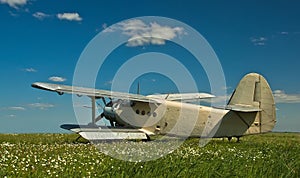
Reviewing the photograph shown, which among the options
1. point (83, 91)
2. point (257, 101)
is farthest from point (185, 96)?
point (83, 91)

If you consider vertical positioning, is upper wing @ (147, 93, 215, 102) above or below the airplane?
above

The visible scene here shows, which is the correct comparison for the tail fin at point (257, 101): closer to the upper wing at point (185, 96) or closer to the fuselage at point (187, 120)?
the fuselage at point (187, 120)

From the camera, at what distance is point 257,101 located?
26531mm

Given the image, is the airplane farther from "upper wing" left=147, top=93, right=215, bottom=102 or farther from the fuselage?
"upper wing" left=147, top=93, right=215, bottom=102

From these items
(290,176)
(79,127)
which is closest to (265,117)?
(79,127)

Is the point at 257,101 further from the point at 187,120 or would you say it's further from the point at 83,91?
the point at 83,91

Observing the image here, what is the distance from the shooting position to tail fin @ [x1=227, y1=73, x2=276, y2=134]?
25938 millimetres

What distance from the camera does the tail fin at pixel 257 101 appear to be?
25.9 meters

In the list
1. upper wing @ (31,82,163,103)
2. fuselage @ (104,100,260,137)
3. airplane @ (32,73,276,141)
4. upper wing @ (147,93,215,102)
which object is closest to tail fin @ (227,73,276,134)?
airplane @ (32,73,276,141)

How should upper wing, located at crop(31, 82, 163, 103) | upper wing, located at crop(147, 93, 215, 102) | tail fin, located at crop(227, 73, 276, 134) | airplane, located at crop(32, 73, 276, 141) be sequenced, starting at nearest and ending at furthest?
upper wing, located at crop(31, 82, 163, 103)
airplane, located at crop(32, 73, 276, 141)
tail fin, located at crop(227, 73, 276, 134)
upper wing, located at crop(147, 93, 215, 102)

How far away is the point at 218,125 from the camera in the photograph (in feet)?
81.9

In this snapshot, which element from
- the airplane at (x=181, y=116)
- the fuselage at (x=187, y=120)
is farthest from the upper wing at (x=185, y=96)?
the fuselage at (x=187, y=120)

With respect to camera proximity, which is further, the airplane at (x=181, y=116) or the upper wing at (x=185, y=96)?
the upper wing at (x=185, y=96)

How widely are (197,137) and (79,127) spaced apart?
8.14 meters
